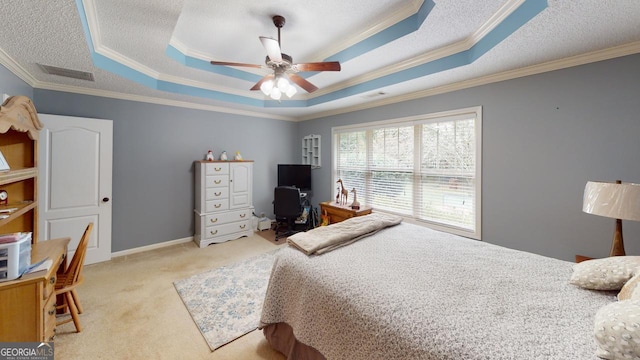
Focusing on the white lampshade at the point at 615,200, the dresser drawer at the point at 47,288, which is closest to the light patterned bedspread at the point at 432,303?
the white lampshade at the point at 615,200

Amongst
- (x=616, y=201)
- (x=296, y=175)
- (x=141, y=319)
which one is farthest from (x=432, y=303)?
(x=296, y=175)

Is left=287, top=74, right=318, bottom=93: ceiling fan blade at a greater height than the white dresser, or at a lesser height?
greater

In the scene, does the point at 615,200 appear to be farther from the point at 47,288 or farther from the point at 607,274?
the point at 47,288

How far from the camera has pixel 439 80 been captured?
Answer: 279 cm

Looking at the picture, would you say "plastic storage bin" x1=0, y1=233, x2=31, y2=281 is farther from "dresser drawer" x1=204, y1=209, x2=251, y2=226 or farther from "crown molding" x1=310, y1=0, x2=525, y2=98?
"crown molding" x1=310, y1=0, x2=525, y2=98

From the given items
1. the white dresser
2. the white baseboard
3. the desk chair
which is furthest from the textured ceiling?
the white baseboard

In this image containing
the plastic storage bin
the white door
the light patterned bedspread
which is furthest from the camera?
the white door

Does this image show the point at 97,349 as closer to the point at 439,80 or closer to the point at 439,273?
the point at 439,273

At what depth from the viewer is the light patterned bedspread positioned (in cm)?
91

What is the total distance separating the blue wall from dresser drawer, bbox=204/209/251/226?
3662mm

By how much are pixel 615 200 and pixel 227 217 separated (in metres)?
4.40

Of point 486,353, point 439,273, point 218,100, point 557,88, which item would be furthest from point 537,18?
point 218,100

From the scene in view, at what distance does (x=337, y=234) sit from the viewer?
6.43 feet

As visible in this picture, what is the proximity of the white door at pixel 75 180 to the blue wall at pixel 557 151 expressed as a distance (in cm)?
472
